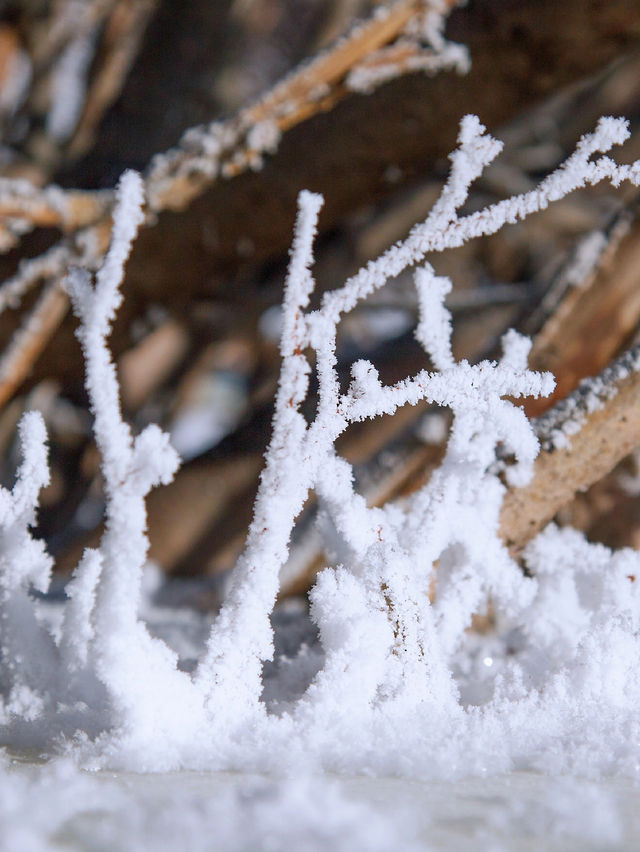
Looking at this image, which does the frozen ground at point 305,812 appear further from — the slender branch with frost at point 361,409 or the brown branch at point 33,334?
the brown branch at point 33,334

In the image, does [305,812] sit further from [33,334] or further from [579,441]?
[33,334]

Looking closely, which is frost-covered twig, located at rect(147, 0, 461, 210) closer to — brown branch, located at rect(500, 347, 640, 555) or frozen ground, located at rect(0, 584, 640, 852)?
brown branch, located at rect(500, 347, 640, 555)

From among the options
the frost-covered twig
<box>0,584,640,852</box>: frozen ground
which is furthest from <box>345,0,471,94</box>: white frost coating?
<box>0,584,640,852</box>: frozen ground

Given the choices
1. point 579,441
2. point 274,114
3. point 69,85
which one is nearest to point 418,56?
point 274,114

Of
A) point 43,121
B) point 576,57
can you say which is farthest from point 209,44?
point 576,57

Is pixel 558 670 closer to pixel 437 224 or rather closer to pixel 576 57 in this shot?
pixel 437 224

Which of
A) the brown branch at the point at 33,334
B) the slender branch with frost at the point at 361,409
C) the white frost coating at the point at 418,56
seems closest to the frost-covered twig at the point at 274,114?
the white frost coating at the point at 418,56

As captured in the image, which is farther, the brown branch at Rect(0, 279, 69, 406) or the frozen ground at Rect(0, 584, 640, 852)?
the brown branch at Rect(0, 279, 69, 406)

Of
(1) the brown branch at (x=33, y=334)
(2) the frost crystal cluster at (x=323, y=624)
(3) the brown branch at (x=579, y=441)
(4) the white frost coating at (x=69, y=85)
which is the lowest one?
(2) the frost crystal cluster at (x=323, y=624)
